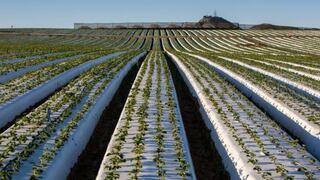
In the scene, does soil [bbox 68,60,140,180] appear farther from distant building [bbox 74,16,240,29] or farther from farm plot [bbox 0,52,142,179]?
distant building [bbox 74,16,240,29]

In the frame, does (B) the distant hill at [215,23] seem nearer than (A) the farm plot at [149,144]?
No

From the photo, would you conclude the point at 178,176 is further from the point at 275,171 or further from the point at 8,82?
Result: the point at 8,82

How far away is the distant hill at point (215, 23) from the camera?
4582 inches

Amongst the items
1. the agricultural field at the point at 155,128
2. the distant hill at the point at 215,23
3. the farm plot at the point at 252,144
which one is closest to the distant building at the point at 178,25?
the distant hill at the point at 215,23

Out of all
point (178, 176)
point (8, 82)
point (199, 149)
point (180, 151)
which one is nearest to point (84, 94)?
point (8, 82)

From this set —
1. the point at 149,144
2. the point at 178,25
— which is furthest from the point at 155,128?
the point at 178,25

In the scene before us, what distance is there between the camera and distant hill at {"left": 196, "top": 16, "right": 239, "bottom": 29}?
382 ft

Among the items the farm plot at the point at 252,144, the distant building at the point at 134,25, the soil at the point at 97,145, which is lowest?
the soil at the point at 97,145

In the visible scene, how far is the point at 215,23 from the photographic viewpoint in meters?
119

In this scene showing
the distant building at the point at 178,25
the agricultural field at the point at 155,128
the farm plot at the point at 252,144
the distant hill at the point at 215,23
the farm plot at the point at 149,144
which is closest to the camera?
the farm plot at the point at 149,144

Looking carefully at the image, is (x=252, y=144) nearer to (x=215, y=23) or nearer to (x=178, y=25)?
(x=178, y=25)

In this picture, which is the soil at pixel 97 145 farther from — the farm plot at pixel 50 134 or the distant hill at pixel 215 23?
the distant hill at pixel 215 23

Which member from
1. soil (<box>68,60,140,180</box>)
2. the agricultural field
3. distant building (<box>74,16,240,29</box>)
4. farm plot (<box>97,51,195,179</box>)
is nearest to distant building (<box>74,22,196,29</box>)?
distant building (<box>74,16,240,29</box>)

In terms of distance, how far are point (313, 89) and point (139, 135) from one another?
35.0 feet
